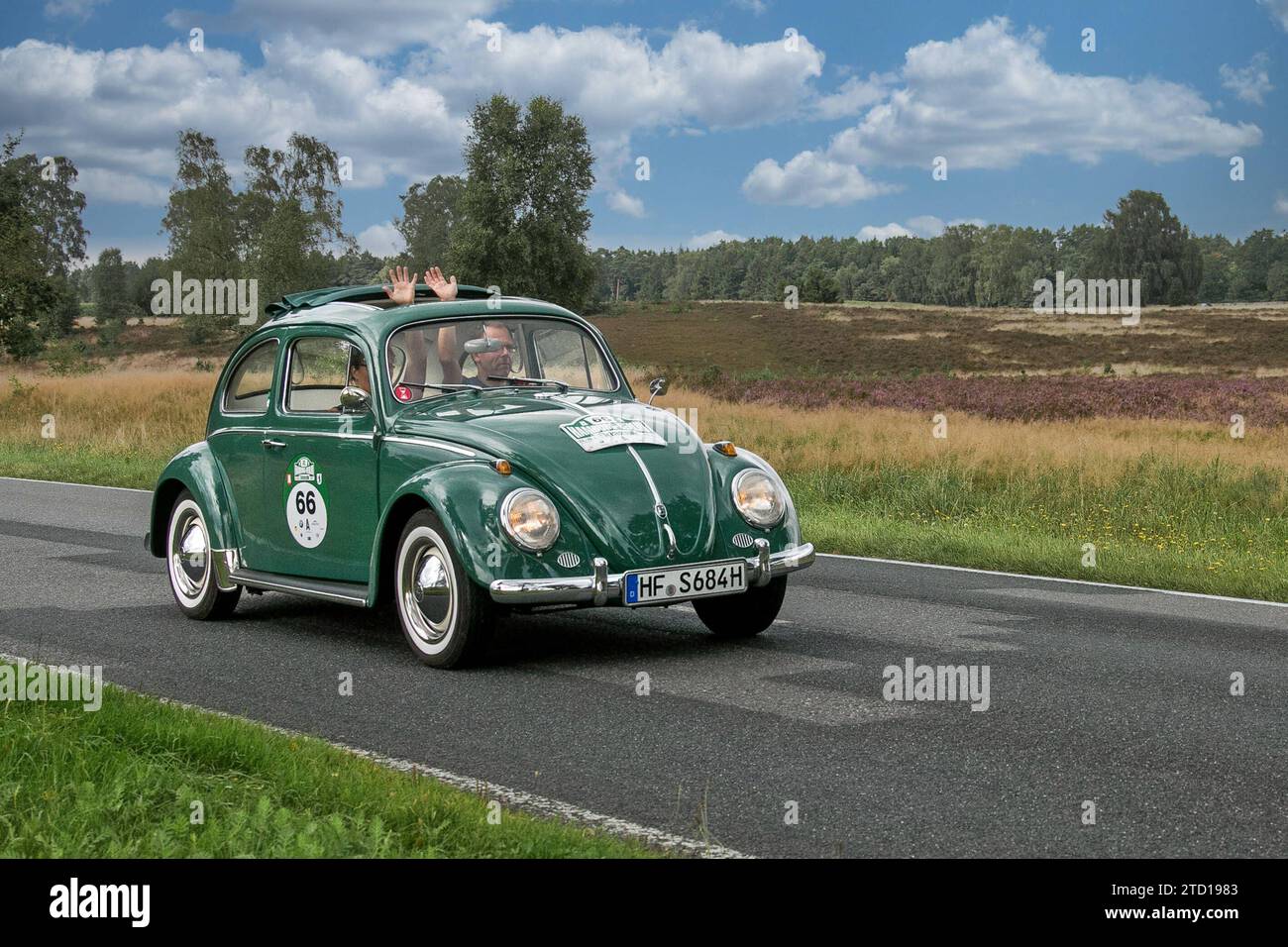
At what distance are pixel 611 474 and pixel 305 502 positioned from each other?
6.71 ft

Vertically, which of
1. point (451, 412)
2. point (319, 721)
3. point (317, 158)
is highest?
point (317, 158)

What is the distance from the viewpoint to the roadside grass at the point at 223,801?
4172 mm

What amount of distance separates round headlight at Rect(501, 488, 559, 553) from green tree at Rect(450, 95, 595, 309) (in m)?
57.9

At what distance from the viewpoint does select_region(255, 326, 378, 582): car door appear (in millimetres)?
8039

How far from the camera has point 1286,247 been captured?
17612 centimetres

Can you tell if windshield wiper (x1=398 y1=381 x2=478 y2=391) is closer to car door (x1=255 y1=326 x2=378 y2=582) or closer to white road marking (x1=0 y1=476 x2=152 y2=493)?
car door (x1=255 y1=326 x2=378 y2=582)

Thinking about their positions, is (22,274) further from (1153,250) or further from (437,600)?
(1153,250)

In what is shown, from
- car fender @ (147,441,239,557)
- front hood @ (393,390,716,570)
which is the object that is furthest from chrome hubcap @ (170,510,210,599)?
front hood @ (393,390,716,570)

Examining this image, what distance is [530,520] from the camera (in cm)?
712

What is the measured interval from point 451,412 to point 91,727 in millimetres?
3013
